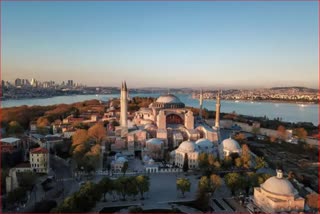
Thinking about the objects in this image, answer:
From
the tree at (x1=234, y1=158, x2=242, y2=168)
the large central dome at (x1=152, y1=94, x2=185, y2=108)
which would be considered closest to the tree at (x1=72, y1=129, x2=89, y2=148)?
the large central dome at (x1=152, y1=94, x2=185, y2=108)

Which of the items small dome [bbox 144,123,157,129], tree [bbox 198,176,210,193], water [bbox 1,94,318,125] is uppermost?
small dome [bbox 144,123,157,129]

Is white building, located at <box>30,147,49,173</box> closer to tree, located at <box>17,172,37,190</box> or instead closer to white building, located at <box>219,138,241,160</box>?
tree, located at <box>17,172,37,190</box>

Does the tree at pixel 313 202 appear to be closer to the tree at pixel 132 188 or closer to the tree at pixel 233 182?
the tree at pixel 233 182

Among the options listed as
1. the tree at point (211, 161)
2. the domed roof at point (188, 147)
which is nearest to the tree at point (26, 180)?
the domed roof at point (188, 147)

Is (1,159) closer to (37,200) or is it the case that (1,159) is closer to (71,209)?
(37,200)

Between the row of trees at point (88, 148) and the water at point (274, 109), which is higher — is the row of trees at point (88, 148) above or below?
above

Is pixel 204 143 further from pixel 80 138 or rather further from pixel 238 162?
pixel 80 138

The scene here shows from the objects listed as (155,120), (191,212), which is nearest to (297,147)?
(155,120)

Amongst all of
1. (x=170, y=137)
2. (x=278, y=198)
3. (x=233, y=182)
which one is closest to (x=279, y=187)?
(x=278, y=198)
